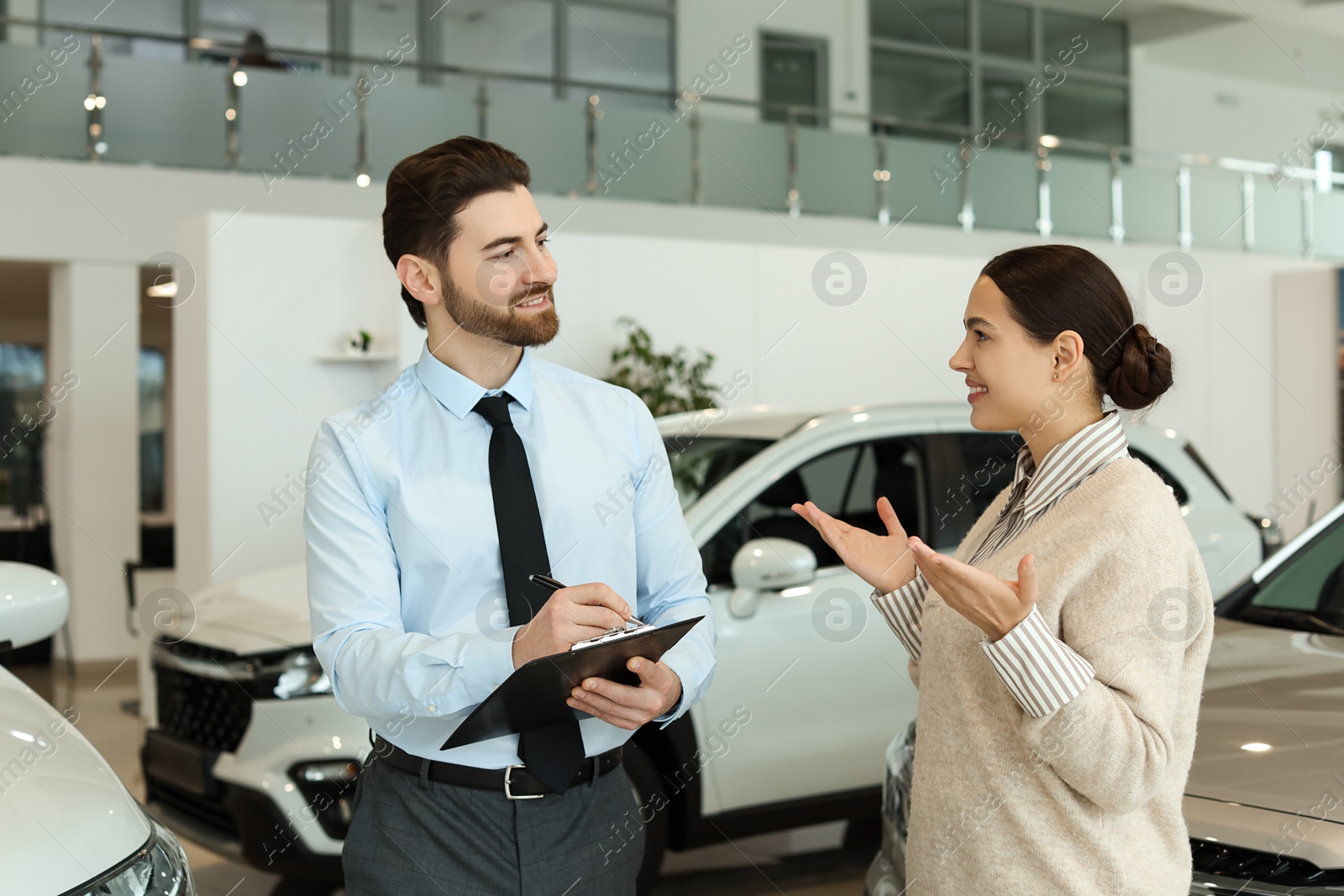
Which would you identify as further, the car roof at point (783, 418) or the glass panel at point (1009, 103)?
the glass panel at point (1009, 103)

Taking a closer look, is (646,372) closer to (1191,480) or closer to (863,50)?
(1191,480)

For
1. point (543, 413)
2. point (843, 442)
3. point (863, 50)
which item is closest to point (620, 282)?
point (843, 442)

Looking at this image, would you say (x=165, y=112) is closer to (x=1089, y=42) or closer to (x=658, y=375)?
(x=658, y=375)

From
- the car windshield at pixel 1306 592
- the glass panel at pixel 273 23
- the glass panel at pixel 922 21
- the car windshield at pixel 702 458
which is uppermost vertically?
the glass panel at pixel 922 21

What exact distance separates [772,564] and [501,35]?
9.02 metres

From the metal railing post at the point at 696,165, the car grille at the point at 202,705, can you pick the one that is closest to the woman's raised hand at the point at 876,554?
the car grille at the point at 202,705

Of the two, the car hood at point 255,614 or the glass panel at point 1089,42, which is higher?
the glass panel at point 1089,42

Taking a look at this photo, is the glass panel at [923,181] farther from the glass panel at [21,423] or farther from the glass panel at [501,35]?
the glass panel at [21,423]

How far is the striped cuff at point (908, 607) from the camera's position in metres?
1.62

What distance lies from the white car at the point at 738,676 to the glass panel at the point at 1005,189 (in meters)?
6.51

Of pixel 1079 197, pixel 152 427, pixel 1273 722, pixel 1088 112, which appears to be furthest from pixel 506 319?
pixel 1088 112

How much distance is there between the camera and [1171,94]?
547 inches

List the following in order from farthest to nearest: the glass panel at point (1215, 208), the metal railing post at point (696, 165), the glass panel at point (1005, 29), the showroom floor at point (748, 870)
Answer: the glass panel at point (1005, 29), the glass panel at point (1215, 208), the metal railing post at point (696, 165), the showroom floor at point (748, 870)

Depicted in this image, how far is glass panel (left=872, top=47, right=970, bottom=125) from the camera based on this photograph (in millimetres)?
12227
